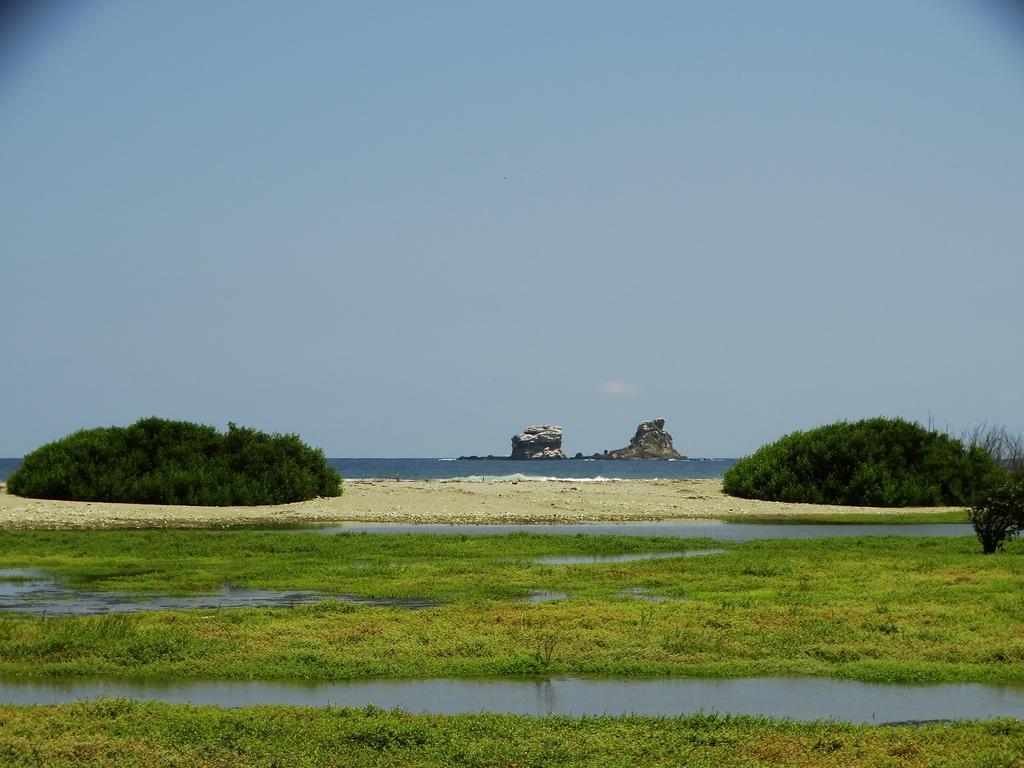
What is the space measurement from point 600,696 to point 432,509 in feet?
112

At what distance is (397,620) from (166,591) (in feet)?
19.5

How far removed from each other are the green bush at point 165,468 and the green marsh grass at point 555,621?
17.5 meters

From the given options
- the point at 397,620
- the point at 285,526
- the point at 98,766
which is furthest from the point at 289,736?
the point at 285,526

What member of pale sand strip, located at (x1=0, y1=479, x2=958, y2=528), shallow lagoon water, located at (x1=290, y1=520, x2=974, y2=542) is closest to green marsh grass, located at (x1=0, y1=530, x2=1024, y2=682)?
shallow lagoon water, located at (x1=290, y1=520, x2=974, y2=542)

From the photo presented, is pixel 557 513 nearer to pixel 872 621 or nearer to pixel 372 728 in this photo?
pixel 872 621

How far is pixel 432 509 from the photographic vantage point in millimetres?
46156

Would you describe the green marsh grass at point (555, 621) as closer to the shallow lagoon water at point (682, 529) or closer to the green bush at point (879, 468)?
the shallow lagoon water at point (682, 529)

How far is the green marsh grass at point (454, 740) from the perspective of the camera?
9.72m

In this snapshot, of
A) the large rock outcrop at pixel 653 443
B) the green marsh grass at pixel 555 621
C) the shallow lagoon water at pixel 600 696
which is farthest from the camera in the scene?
the large rock outcrop at pixel 653 443

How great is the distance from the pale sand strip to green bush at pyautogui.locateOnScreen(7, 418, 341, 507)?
106cm

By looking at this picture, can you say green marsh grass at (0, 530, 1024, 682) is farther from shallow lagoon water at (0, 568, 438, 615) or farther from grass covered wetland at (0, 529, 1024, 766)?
shallow lagoon water at (0, 568, 438, 615)

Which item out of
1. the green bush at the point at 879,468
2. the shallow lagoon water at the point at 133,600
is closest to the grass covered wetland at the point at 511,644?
the shallow lagoon water at the point at 133,600

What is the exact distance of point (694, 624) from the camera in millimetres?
16000

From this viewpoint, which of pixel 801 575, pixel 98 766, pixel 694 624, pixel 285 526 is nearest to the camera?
pixel 98 766
